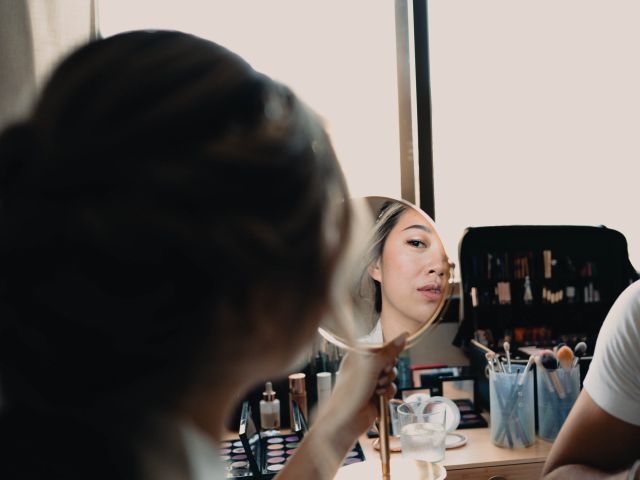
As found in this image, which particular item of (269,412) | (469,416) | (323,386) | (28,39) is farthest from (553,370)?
(28,39)

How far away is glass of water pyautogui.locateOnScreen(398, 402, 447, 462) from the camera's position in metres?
1.17

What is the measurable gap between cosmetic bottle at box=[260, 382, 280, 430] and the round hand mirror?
64 centimetres

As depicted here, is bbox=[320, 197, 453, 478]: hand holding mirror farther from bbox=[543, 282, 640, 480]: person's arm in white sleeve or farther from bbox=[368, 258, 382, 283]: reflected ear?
bbox=[543, 282, 640, 480]: person's arm in white sleeve

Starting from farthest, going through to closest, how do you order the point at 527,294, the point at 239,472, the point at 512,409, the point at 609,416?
the point at 527,294
the point at 512,409
the point at 239,472
the point at 609,416

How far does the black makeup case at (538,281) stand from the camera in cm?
157

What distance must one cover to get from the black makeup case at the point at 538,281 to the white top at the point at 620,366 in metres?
0.60

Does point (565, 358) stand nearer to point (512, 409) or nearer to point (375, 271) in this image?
point (512, 409)

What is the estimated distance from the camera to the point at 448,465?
117 cm

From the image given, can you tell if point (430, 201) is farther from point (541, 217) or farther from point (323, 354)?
point (323, 354)

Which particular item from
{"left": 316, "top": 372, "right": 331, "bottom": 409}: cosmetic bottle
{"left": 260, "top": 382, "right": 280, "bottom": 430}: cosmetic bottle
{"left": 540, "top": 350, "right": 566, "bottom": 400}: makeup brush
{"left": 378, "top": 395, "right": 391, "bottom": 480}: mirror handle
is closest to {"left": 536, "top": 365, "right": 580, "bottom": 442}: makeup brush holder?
{"left": 540, "top": 350, "right": 566, "bottom": 400}: makeup brush

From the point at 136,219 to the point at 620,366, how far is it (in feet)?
2.74

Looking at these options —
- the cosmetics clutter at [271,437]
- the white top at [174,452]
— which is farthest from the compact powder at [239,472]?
the white top at [174,452]

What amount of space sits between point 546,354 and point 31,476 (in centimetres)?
116

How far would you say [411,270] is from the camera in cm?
80
